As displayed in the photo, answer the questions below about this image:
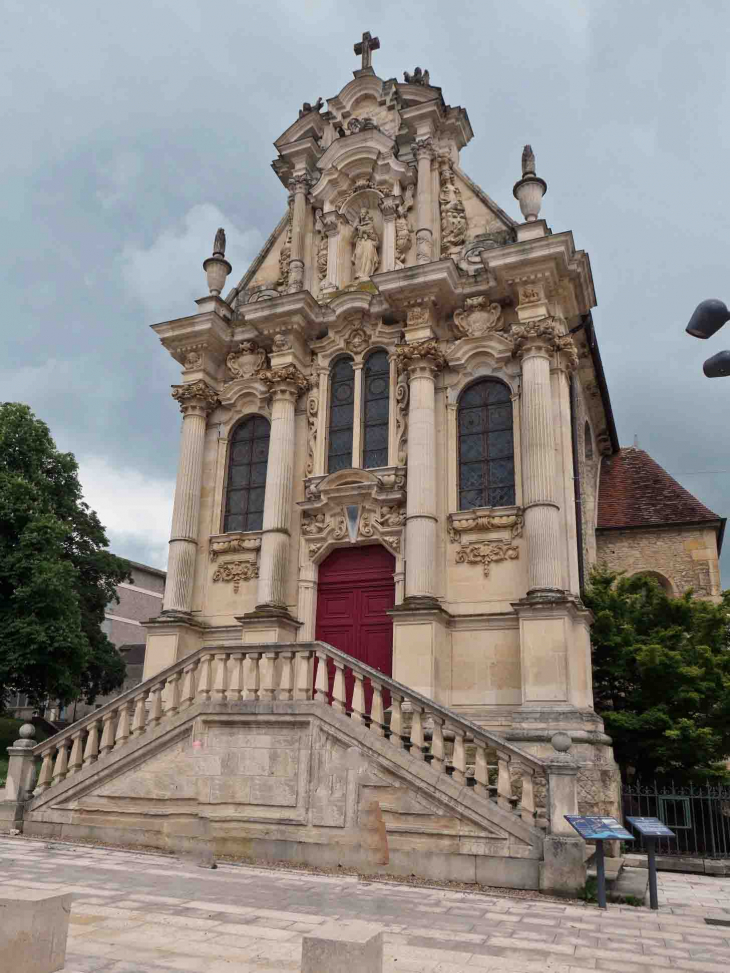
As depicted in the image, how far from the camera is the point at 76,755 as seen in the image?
1172 cm

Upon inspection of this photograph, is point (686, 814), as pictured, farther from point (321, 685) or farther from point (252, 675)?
point (252, 675)

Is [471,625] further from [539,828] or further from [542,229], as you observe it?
[542,229]

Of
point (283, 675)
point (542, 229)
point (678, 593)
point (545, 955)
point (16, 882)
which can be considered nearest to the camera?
point (545, 955)

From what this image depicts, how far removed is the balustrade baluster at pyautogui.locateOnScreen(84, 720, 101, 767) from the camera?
11.6 metres

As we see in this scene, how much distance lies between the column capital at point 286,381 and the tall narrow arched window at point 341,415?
67 centimetres

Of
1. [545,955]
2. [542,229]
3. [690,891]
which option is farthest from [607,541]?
[545,955]

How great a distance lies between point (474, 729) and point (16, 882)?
504 cm

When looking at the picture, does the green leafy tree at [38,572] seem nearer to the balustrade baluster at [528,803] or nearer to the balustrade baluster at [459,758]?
the balustrade baluster at [459,758]

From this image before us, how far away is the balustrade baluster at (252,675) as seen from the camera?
36.4 ft

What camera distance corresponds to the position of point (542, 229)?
15.0 meters

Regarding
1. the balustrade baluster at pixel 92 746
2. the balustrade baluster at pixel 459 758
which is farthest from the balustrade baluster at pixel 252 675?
the balustrade baluster at pixel 459 758

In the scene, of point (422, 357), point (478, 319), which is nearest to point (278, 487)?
point (422, 357)

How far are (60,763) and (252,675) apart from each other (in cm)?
327

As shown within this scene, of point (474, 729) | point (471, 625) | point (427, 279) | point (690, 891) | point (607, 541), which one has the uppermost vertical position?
point (427, 279)
